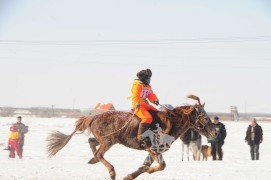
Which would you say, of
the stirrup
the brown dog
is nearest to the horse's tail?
the stirrup

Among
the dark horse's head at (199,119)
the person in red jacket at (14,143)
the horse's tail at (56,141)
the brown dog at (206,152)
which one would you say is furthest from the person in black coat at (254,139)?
the horse's tail at (56,141)

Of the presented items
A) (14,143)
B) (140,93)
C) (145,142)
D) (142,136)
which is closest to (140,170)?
(145,142)

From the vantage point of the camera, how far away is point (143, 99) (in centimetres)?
1001

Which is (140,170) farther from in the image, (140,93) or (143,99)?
(140,93)

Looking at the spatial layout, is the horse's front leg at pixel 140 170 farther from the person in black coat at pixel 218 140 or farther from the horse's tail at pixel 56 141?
the person in black coat at pixel 218 140

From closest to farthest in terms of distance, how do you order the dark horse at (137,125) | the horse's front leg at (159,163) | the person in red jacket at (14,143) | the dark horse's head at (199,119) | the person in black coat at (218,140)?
the horse's front leg at (159,163) < the dark horse at (137,125) < the dark horse's head at (199,119) < the person in black coat at (218,140) < the person in red jacket at (14,143)

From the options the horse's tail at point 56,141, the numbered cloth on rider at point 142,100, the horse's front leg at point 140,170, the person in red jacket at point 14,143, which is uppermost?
the numbered cloth on rider at point 142,100

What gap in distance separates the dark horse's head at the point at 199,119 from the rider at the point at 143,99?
2.27 feet

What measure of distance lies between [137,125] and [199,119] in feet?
4.27

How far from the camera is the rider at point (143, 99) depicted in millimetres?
9945

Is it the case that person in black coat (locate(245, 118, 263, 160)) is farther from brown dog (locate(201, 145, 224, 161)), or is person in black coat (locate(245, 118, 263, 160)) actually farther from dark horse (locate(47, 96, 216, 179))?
dark horse (locate(47, 96, 216, 179))

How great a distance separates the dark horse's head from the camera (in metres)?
10.4

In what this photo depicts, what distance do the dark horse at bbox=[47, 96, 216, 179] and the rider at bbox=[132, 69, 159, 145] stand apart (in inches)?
6.3

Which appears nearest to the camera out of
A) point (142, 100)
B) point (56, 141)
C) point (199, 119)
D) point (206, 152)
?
point (142, 100)
